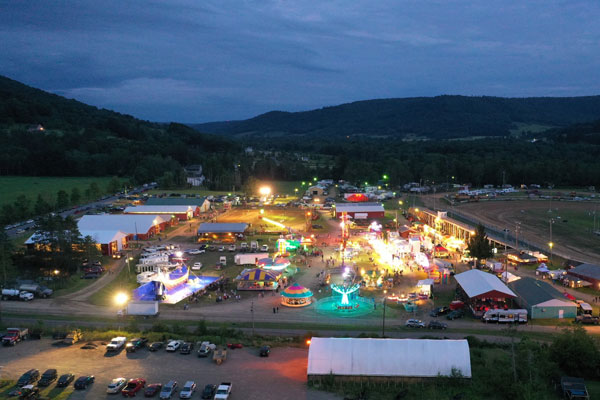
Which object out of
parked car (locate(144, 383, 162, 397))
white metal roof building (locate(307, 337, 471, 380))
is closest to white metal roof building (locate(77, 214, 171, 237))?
parked car (locate(144, 383, 162, 397))

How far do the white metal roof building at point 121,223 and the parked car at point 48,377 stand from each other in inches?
862

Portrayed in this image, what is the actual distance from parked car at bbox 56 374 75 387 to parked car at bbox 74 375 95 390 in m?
0.32

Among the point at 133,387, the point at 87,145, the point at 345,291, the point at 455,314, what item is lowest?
the point at 455,314

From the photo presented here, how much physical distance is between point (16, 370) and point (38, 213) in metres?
33.9

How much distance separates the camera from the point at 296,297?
2197cm

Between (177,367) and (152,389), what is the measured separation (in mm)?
1781

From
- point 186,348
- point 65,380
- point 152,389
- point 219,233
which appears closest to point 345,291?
point 186,348

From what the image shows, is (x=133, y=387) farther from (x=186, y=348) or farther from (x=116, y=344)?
(x=116, y=344)

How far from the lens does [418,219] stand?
44625mm

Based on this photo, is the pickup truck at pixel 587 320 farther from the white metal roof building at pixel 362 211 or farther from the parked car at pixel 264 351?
the white metal roof building at pixel 362 211

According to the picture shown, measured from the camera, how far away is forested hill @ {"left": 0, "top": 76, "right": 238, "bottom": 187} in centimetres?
7625

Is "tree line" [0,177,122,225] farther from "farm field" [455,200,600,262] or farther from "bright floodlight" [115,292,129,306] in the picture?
"farm field" [455,200,600,262]

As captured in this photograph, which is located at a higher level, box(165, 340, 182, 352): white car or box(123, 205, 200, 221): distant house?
box(123, 205, 200, 221): distant house

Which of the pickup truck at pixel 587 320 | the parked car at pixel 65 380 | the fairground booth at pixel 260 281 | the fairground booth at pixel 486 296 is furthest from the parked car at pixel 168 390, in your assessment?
the pickup truck at pixel 587 320
